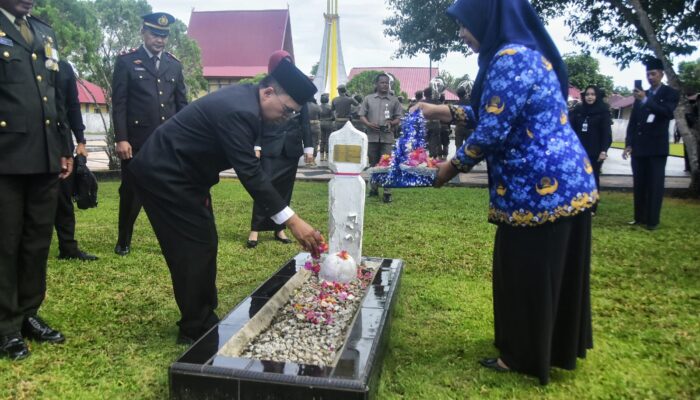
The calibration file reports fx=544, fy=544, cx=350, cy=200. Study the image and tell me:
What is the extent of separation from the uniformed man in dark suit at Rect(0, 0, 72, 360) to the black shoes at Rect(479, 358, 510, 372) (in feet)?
8.41

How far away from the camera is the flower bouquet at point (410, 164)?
357 centimetres

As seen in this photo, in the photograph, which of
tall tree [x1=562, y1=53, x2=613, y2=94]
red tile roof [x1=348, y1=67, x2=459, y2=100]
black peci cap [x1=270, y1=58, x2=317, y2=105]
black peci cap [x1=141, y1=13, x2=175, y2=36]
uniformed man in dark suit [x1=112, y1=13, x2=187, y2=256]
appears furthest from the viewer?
red tile roof [x1=348, y1=67, x2=459, y2=100]

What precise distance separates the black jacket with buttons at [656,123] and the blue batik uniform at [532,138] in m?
4.96

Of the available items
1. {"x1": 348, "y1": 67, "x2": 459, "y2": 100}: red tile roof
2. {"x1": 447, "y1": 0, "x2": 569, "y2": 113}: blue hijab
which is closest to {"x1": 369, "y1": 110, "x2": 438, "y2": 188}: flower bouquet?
{"x1": 447, "y1": 0, "x2": 569, "y2": 113}: blue hijab

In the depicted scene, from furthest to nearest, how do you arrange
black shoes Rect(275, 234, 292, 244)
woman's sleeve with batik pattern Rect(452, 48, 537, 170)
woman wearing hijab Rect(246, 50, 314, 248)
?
black shoes Rect(275, 234, 292, 244) < woman wearing hijab Rect(246, 50, 314, 248) < woman's sleeve with batik pattern Rect(452, 48, 537, 170)

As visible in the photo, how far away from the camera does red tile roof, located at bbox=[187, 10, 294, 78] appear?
4194cm

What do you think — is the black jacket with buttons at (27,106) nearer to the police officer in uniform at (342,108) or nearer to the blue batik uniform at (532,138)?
the blue batik uniform at (532,138)

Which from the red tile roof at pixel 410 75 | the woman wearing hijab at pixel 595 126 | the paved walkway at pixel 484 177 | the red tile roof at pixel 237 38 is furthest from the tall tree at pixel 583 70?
the woman wearing hijab at pixel 595 126

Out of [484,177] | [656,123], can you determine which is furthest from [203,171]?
[484,177]

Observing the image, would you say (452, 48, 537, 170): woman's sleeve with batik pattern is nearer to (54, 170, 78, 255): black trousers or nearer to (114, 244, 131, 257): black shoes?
(114, 244, 131, 257): black shoes

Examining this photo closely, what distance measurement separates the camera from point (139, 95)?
5242 millimetres

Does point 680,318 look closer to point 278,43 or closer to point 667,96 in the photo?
point 667,96

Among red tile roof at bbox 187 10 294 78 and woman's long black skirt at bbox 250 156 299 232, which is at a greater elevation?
red tile roof at bbox 187 10 294 78

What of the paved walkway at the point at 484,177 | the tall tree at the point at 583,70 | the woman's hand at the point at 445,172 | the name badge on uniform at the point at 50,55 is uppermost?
the tall tree at the point at 583,70
